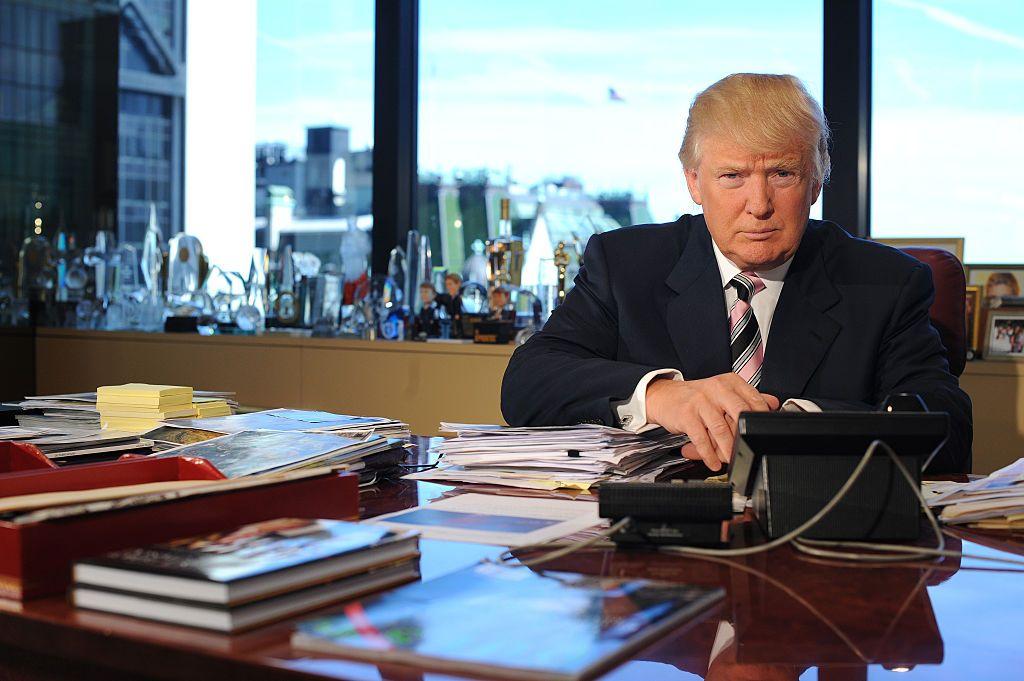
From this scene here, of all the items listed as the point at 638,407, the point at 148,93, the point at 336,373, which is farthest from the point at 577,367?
the point at 148,93

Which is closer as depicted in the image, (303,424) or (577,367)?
(303,424)

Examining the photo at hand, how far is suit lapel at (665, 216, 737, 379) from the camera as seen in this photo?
195 centimetres

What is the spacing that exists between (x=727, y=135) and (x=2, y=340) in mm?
3175

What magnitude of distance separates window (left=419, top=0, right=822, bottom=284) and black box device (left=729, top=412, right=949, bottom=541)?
2.51 meters

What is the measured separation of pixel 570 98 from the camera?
3820mm

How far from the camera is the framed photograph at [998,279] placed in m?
3.01

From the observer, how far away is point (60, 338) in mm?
4137

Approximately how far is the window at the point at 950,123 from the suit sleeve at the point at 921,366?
134 cm

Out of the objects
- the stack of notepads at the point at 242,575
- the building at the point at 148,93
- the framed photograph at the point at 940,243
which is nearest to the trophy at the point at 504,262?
the framed photograph at the point at 940,243

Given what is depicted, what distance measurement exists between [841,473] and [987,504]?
0.24 meters

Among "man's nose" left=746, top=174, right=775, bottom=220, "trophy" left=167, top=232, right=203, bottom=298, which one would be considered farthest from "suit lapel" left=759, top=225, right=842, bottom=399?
"trophy" left=167, top=232, right=203, bottom=298

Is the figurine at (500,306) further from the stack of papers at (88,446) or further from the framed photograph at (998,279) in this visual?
the stack of papers at (88,446)

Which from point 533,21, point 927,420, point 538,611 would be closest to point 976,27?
point 533,21

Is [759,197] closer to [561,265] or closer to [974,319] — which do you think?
[974,319]
